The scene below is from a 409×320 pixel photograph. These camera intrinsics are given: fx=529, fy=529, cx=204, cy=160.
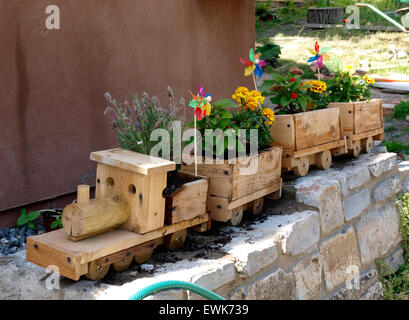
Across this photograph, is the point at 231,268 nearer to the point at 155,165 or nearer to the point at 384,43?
the point at 155,165

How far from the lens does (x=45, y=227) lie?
12.1 feet

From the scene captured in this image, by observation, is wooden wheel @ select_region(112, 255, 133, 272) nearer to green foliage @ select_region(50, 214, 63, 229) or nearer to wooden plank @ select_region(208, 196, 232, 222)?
wooden plank @ select_region(208, 196, 232, 222)

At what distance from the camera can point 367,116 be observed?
12.5ft

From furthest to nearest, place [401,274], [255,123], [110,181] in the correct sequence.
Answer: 1. [401,274]
2. [255,123]
3. [110,181]

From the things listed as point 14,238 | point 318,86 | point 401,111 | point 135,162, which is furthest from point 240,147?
point 401,111

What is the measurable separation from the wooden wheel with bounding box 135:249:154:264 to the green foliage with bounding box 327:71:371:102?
1955 mm

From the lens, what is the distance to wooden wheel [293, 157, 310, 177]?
3.29 metres

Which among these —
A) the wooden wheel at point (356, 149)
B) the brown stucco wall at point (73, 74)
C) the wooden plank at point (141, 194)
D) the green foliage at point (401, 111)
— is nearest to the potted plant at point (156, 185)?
the wooden plank at point (141, 194)

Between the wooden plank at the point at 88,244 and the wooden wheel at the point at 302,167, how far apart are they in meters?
1.18

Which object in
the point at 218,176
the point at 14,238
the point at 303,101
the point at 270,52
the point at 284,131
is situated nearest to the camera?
the point at 218,176

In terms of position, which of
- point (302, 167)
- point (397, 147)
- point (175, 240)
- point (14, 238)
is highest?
point (302, 167)

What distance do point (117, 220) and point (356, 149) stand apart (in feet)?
6.95

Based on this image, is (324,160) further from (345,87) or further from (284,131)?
(345,87)

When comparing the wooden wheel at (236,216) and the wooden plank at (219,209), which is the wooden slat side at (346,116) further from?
the wooden plank at (219,209)
